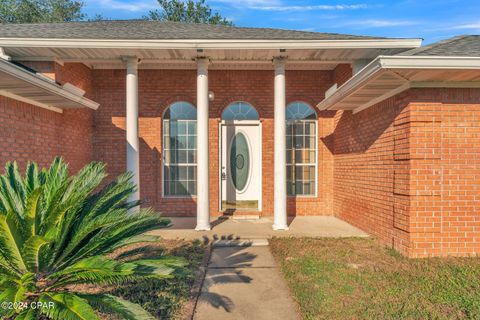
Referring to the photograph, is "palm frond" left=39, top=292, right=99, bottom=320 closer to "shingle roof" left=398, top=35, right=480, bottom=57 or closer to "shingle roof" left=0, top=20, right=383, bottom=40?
"shingle roof" left=398, top=35, right=480, bottom=57

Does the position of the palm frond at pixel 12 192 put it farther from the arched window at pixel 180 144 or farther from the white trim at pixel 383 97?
the arched window at pixel 180 144

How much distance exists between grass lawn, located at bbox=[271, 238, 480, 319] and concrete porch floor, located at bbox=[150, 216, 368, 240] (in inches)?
33.3

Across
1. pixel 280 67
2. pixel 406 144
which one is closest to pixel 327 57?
pixel 280 67

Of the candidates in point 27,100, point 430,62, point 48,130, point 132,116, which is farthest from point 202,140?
point 430,62

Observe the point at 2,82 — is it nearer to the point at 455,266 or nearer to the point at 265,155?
the point at 265,155

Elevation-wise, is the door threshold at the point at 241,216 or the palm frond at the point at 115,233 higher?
the palm frond at the point at 115,233

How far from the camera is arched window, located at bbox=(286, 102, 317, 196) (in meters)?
8.47

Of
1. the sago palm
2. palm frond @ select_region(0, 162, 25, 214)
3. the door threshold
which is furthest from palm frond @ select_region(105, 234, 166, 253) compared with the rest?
the door threshold

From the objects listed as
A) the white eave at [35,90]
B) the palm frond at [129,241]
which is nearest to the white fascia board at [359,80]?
the palm frond at [129,241]

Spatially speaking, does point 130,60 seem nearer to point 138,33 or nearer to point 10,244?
point 138,33

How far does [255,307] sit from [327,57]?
535 centimetres

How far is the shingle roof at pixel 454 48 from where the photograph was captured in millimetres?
4523

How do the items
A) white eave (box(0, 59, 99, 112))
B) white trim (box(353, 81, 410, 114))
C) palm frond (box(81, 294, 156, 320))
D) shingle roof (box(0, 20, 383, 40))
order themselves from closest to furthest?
1. palm frond (box(81, 294, 156, 320))
2. white eave (box(0, 59, 99, 112))
3. white trim (box(353, 81, 410, 114))
4. shingle roof (box(0, 20, 383, 40))

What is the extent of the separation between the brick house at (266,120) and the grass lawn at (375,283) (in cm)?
54
